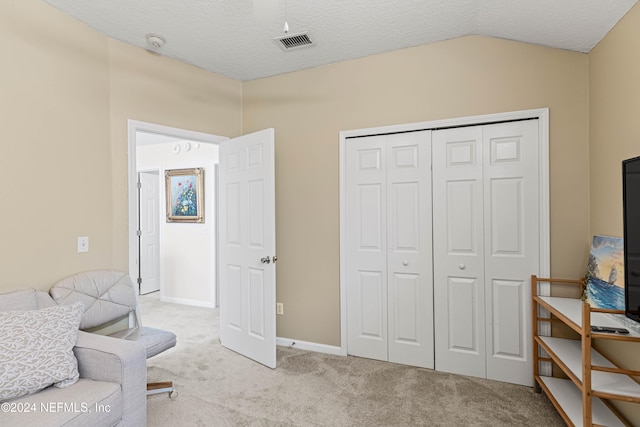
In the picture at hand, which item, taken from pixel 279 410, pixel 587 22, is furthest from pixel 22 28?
pixel 587 22

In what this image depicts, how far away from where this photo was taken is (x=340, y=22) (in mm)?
2500

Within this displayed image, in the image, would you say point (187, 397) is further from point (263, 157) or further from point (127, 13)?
point (127, 13)

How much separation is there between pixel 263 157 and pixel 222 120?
2.78 ft

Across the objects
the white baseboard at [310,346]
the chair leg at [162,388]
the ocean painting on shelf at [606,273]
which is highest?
the ocean painting on shelf at [606,273]

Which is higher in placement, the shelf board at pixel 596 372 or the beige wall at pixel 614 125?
the beige wall at pixel 614 125

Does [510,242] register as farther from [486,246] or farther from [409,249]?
[409,249]

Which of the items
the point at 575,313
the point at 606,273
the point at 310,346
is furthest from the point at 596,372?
the point at 310,346

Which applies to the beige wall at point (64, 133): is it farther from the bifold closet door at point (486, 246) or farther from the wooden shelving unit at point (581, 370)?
the wooden shelving unit at point (581, 370)

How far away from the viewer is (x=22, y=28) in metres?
2.16

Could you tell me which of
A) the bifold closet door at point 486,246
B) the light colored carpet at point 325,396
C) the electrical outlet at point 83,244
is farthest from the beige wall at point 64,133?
the bifold closet door at point 486,246

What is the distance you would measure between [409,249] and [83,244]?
8.23 ft

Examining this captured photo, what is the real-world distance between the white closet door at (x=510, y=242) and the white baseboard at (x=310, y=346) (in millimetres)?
1286

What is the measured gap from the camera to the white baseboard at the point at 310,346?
322 cm

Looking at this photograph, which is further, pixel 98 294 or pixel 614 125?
pixel 98 294
